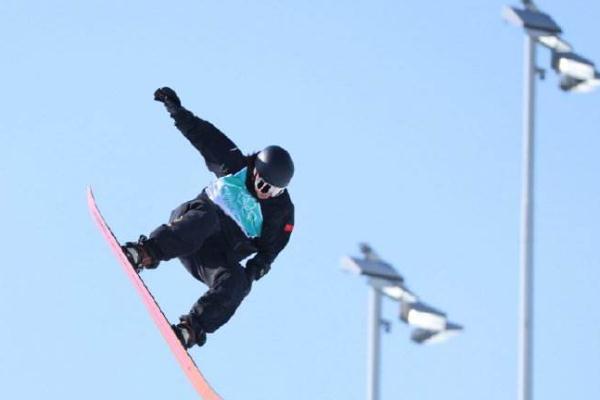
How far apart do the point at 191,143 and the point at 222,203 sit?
54cm

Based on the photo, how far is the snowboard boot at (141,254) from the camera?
50.8 metres

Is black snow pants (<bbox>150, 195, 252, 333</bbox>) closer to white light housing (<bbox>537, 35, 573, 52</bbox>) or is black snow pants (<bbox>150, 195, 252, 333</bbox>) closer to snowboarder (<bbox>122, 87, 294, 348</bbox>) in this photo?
snowboarder (<bbox>122, 87, 294, 348</bbox>)

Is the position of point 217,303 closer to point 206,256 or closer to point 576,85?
point 206,256

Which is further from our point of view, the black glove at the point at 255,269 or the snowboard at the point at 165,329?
the black glove at the point at 255,269

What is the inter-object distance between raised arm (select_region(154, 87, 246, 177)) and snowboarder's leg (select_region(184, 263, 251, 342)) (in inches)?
34.6

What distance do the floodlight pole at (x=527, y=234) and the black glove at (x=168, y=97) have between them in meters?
3.17

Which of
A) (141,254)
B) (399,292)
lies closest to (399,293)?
(399,292)

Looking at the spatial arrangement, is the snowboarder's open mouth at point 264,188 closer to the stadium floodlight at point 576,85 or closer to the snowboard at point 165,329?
the snowboard at point 165,329

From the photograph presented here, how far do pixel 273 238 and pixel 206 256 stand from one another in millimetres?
614

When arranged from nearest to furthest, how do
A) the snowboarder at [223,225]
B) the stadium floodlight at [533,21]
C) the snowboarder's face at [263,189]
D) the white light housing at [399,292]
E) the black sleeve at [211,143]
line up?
the snowboarder at [223,225], the snowboarder's face at [263,189], the black sleeve at [211,143], the white light housing at [399,292], the stadium floodlight at [533,21]

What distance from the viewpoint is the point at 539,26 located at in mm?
52469

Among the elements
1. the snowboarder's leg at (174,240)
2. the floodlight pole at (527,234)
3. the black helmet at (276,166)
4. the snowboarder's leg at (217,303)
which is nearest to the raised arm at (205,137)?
the black helmet at (276,166)

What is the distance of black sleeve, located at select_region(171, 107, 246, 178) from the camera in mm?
51281

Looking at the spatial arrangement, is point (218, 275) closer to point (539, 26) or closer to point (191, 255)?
point (191, 255)
